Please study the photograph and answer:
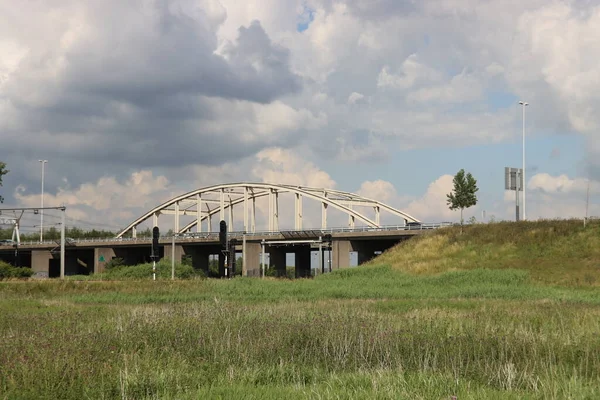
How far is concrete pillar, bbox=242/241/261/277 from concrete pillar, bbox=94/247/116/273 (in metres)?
32.0

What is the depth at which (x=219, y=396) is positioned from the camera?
10.6 metres

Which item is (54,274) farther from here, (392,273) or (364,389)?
(364,389)

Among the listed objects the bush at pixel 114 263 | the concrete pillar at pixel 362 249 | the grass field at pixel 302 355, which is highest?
the concrete pillar at pixel 362 249

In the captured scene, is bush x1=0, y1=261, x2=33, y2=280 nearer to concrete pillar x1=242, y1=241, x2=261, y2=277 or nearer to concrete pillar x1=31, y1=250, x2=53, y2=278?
concrete pillar x1=242, y1=241, x2=261, y2=277

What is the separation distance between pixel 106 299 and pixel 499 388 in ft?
92.2

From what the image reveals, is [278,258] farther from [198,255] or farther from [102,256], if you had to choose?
[102,256]

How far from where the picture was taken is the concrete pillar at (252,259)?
8400 centimetres

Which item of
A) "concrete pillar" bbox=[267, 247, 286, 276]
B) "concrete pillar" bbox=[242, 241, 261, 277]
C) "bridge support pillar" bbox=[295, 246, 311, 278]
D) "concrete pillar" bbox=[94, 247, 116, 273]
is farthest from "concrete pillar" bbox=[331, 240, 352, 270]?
"concrete pillar" bbox=[94, 247, 116, 273]

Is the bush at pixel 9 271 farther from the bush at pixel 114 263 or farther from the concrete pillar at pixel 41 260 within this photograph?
the concrete pillar at pixel 41 260

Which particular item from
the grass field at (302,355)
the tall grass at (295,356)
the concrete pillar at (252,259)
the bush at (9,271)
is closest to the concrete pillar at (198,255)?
the concrete pillar at (252,259)

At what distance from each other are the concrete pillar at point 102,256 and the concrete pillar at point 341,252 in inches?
1902

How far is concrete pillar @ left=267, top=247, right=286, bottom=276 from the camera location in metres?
95.1

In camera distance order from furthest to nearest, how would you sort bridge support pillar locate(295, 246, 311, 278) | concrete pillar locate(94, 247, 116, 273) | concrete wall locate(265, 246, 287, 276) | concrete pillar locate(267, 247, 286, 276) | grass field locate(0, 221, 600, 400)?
concrete pillar locate(94, 247, 116, 273), bridge support pillar locate(295, 246, 311, 278), concrete pillar locate(267, 247, 286, 276), concrete wall locate(265, 246, 287, 276), grass field locate(0, 221, 600, 400)

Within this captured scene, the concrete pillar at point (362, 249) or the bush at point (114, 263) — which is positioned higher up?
the concrete pillar at point (362, 249)
